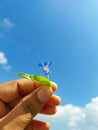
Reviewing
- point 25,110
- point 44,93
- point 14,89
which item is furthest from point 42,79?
point 14,89

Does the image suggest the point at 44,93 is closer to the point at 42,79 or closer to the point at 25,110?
the point at 42,79

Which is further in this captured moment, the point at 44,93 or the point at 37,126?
the point at 37,126

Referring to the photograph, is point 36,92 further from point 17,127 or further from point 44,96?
point 17,127

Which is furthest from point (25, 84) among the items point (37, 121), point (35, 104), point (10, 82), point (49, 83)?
point (49, 83)

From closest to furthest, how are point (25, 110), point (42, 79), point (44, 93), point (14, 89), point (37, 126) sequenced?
point (42, 79) < point (44, 93) < point (25, 110) < point (37, 126) < point (14, 89)

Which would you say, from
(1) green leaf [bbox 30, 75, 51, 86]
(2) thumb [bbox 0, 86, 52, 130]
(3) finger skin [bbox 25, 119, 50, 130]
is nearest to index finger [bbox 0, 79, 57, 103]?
(3) finger skin [bbox 25, 119, 50, 130]

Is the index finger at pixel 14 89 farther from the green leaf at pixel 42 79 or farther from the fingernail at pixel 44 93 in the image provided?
the green leaf at pixel 42 79

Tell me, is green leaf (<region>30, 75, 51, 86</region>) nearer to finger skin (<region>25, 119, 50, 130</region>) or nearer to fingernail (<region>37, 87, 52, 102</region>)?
fingernail (<region>37, 87, 52, 102</region>)
